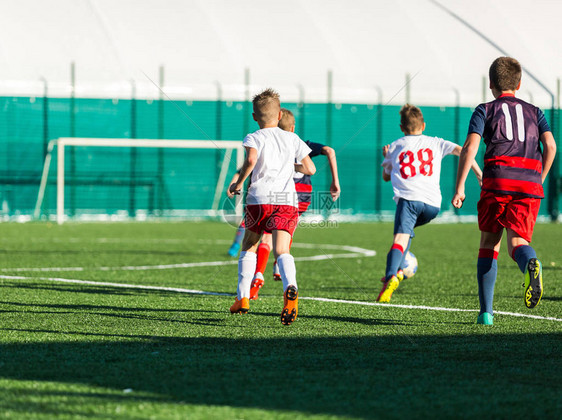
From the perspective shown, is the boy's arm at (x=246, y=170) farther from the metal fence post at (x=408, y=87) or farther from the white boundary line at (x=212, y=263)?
the metal fence post at (x=408, y=87)

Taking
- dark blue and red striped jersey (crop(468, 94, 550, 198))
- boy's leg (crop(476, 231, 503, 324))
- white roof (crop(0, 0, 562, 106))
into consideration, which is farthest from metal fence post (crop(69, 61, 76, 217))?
dark blue and red striped jersey (crop(468, 94, 550, 198))

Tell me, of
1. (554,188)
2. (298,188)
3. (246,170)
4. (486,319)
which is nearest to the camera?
(486,319)

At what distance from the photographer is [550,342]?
5.39 metres

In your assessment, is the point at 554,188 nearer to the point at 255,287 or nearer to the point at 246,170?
the point at 255,287

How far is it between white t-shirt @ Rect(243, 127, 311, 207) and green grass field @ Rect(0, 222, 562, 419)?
0.86 m

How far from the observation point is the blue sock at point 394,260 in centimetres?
759

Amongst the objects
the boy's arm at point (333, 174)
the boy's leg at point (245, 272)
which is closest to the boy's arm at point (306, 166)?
the boy's leg at point (245, 272)

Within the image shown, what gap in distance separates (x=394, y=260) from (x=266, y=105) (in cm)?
199

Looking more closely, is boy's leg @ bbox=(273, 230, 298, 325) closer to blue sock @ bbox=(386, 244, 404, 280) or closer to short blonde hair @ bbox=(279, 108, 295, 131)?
blue sock @ bbox=(386, 244, 404, 280)

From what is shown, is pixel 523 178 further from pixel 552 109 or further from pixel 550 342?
pixel 552 109

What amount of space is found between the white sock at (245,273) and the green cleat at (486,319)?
5.26ft

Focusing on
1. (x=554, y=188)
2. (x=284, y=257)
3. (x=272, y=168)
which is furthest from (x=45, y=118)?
(x=284, y=257)

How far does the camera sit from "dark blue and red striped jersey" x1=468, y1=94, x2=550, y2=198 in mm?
5938

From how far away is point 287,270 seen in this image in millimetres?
6156
